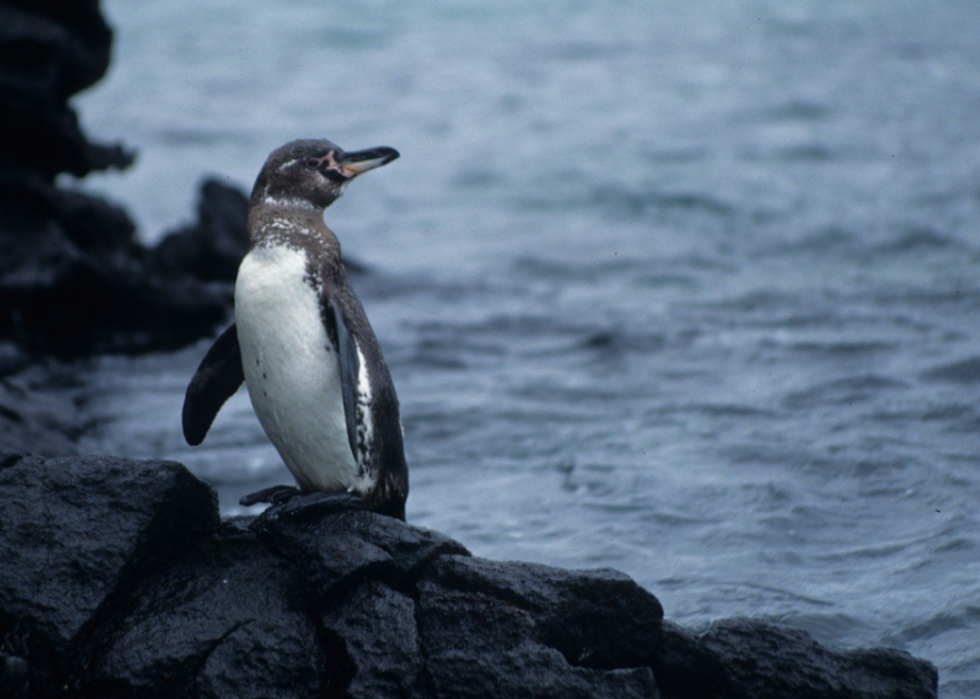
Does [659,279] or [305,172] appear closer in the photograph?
[305,172]

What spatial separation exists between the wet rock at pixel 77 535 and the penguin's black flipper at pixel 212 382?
764 millimetres

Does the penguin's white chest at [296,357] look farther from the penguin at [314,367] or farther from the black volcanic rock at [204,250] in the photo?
the black volcanic rock at [204,250]

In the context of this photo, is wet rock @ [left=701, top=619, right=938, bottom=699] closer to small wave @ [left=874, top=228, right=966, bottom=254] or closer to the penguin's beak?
the penguin's beak

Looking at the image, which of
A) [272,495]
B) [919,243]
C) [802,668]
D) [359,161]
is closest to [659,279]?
[919,243]

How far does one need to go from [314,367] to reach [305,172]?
2.73 feet

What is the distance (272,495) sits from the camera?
5.12 meters

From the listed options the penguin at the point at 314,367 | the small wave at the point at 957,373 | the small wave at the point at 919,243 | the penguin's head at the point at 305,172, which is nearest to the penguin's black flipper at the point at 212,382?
the penguin at the point at 314,367

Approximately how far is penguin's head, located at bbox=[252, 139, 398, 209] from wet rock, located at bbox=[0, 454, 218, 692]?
123 centimetres

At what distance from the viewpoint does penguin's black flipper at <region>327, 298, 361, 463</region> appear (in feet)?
15.6

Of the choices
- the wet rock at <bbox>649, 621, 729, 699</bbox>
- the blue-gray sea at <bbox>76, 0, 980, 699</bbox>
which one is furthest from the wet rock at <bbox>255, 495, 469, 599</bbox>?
the blue-gray sea at <bbox>76, 0, 980, 699</bbox>

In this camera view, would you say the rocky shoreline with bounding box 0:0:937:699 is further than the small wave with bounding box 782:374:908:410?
No

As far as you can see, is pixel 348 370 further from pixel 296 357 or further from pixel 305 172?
pixel 305 172

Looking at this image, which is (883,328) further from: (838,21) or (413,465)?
(838,21)


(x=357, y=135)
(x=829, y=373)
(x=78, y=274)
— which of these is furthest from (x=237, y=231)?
(x=357, y=135)
